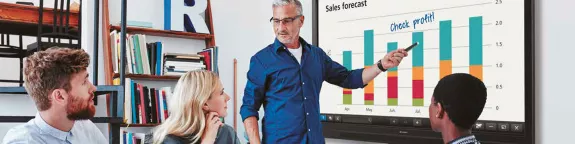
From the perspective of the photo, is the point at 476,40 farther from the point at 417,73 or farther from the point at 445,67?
A: the point at 417,73

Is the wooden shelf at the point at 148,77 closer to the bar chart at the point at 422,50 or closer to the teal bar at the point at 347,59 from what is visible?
the bar chart at the point at 422,50

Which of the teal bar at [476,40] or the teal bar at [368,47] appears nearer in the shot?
the teal bar at [476,40]

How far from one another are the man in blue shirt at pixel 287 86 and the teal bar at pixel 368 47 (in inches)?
37.6

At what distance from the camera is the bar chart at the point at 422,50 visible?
2.94m

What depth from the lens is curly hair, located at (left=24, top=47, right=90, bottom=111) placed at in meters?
2.00

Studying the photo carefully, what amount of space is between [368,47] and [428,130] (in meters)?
0.66

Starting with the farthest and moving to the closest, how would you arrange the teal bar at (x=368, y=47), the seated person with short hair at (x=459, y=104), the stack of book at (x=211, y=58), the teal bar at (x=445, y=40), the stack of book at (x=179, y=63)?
1. the stack of book at (x=211, y=58)
2. the stack of book at (x=179, y=63)
3. the teal bar at (x=368, y=47)
4. the teal bar at (x=445, y=40)
5. the seated person with short hair at (x=459, y=104)

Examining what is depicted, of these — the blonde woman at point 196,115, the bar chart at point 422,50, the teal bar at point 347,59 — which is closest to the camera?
the blonde woman at point 196,115

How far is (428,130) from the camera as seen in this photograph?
327 centimetres

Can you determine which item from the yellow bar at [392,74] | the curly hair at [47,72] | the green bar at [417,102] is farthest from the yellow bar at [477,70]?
the curly hair at [47,72]

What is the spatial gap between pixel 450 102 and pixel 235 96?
3107 millimetres

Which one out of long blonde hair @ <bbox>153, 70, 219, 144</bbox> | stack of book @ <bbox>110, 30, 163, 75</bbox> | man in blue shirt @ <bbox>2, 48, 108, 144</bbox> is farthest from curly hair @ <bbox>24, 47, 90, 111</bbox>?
stack of book @ <bbox>110, 30, 163, 75</bbox>

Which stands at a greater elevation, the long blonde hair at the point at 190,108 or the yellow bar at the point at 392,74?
the yellow bar at the point at 392,74

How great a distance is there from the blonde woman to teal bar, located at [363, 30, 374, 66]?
1.40 m
